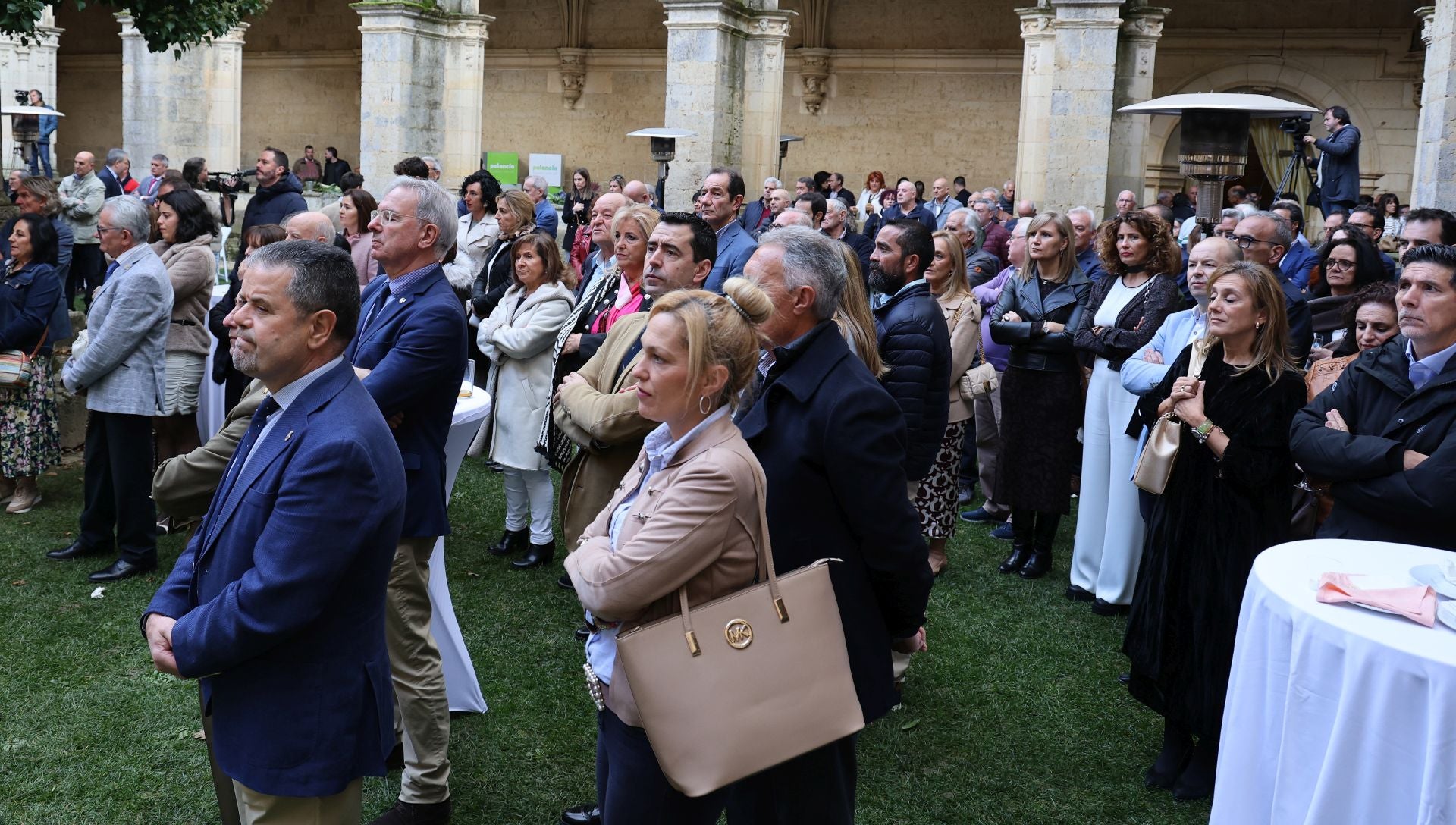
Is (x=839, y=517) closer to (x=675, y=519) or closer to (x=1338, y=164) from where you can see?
(x=675, y=519)

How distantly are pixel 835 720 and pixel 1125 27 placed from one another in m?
12.9

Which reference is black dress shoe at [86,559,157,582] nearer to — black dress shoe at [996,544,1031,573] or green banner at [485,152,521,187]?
black dress shoe at [996,544,1031,573]

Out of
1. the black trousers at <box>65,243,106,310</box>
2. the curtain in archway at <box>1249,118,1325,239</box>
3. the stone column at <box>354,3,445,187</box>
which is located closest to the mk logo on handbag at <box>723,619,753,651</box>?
the curtain in archway at <box>1249,118,1325,239</box>

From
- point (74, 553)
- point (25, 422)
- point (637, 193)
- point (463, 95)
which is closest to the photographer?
point (74, 553)

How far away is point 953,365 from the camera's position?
20.4 ft

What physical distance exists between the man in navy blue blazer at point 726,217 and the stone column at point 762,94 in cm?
1000

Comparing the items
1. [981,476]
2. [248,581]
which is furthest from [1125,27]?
[248,581]

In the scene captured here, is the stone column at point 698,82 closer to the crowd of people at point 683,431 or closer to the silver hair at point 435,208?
the crowd of people at point 683,431

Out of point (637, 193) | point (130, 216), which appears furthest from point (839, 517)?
point (637, 193)

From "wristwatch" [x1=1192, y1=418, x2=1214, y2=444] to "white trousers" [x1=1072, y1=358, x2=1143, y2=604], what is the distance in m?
1.51

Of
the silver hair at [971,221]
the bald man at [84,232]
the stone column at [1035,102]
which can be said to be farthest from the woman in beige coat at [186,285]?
the stone column at [1035,102]

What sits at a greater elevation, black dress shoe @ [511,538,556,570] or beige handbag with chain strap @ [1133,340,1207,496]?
beige handbag with chain strap @ [1133,340,1207,496]

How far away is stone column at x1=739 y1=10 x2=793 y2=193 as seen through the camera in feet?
52.5

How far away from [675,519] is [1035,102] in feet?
43.8
